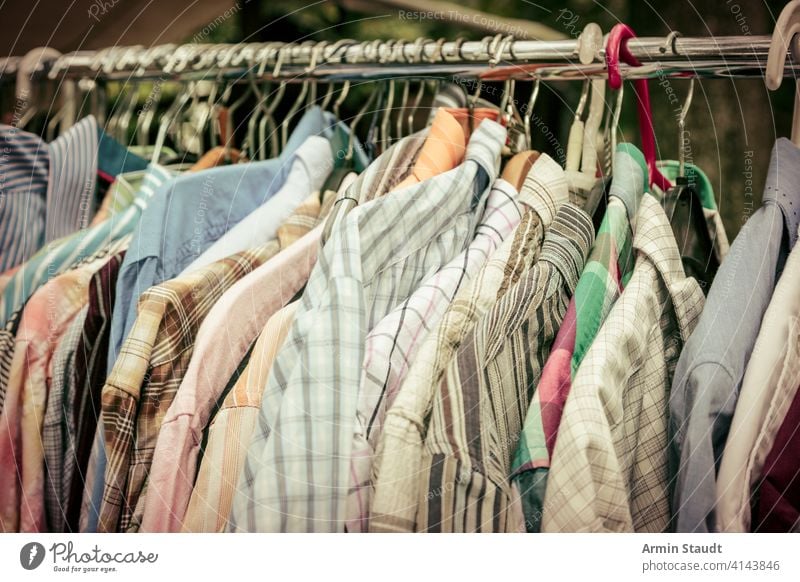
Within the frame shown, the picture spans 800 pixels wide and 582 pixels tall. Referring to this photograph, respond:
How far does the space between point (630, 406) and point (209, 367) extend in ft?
0.94

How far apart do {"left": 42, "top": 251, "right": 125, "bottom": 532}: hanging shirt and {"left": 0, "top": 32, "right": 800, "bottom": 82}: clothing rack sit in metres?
0.24

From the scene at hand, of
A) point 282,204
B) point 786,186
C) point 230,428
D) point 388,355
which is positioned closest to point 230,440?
point 230,428

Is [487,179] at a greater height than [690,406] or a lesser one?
greater

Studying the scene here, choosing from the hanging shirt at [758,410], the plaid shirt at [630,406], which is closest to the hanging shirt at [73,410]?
the plaid shirt at [630,406]

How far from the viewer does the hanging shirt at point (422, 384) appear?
0.48 meters

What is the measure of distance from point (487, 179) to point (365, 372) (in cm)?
20

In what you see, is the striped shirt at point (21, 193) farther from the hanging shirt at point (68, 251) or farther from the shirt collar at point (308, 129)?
the shirt collar at point (308, 129)

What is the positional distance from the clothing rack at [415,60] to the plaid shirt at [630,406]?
11 centimetres

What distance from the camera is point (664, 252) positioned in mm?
547

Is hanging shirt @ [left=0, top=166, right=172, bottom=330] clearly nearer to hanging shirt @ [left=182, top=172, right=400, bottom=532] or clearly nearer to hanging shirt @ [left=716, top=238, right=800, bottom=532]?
hanging shirt @ [left=182, top=172, right=400, bottom=532]
